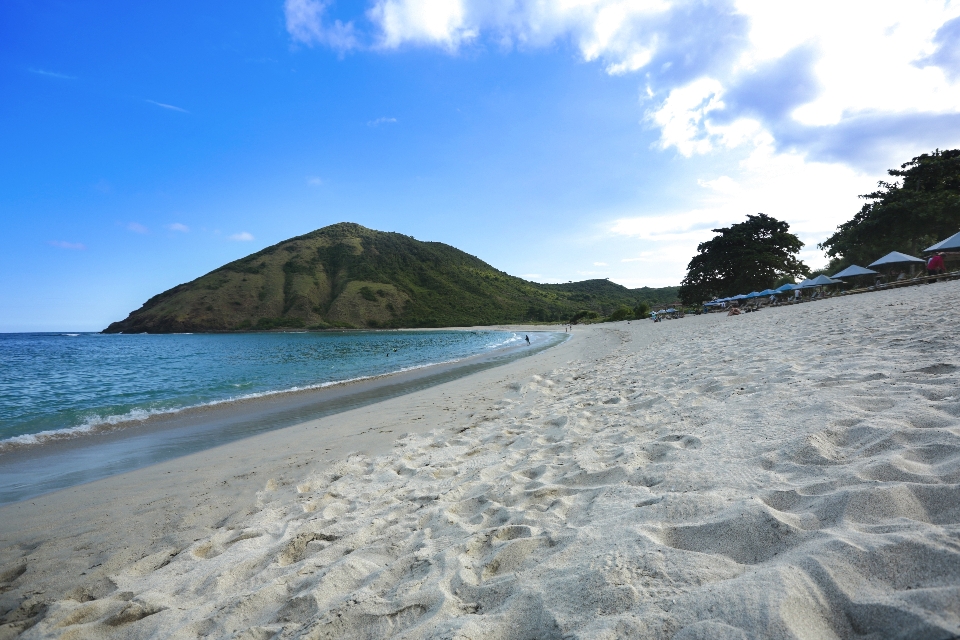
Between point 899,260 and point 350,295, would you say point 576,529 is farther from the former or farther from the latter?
point 350,295

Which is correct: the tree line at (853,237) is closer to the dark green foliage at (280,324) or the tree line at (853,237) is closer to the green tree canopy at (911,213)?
the green tree canopy at (911,213)

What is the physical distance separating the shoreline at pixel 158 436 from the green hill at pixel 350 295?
273ft

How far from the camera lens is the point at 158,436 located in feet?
28.7

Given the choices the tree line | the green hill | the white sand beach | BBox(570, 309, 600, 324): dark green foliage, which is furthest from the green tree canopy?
the green hill

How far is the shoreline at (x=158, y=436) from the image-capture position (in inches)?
253

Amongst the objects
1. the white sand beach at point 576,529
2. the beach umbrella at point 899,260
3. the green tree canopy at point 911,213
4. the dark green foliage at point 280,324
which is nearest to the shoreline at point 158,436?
the white sand beach at point 576,529

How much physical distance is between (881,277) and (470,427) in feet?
114

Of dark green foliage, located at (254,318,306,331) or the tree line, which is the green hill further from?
the tree line

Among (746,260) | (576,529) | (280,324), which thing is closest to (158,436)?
(576,529)

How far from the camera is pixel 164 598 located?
285 cm

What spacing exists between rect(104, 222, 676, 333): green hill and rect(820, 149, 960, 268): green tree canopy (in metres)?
58.8

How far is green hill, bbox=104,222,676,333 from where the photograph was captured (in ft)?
331

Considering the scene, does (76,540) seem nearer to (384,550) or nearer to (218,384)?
(384,550)

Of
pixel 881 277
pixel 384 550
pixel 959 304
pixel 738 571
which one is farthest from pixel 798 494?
pixel 881 277
